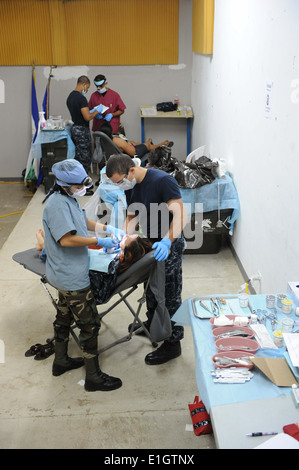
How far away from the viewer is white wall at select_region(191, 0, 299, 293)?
2.86 m

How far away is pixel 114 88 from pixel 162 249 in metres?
5.20

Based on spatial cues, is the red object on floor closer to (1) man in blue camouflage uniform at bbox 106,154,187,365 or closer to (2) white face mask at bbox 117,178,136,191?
(1) man in blue camouflage uniform at bbox 106,154,187,365

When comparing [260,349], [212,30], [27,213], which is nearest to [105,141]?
[27,213]

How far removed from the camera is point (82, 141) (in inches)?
247

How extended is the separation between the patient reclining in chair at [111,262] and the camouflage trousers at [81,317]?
0.09m

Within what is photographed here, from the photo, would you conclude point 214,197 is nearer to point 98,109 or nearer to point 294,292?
point 294,292

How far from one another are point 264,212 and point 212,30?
2909mm

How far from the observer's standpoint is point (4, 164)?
Result: 7637 millimetres

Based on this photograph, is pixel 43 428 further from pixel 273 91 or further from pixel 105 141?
pixel 105 141

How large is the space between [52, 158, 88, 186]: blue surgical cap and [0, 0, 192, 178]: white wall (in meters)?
5.05

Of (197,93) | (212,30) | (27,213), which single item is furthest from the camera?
(197,93)

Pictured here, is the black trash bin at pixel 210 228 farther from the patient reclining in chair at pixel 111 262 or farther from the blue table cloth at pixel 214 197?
the patient reclining in chair at pixel 111 262

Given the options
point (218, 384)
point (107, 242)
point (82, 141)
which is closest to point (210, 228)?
point (107, 242)

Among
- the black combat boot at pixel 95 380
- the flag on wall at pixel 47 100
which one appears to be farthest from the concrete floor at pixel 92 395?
the flag on wall at pixel 47 100
